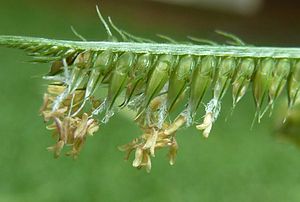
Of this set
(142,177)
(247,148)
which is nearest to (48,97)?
(142,177)

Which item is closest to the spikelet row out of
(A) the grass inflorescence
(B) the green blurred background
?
(A) the grass inflorescence

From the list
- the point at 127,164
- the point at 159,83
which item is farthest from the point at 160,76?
the point at 127,164

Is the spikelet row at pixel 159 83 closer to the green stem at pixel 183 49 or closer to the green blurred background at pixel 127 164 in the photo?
the green stem at pixel 183 49

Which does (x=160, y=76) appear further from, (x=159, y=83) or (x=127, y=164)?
(x=127, y=164)

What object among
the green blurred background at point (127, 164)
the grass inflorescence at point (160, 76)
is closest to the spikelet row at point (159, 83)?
the grass inflorescence at point (160, 76)

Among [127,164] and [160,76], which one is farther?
[127,164]

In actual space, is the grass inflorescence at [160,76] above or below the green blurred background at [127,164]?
below

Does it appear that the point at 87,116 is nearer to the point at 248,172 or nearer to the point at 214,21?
the point at 248,172

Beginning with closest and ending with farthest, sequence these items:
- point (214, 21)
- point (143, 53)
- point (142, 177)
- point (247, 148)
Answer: point (143, 53), point (142, 177), point (247, 148), point (214, 21)
